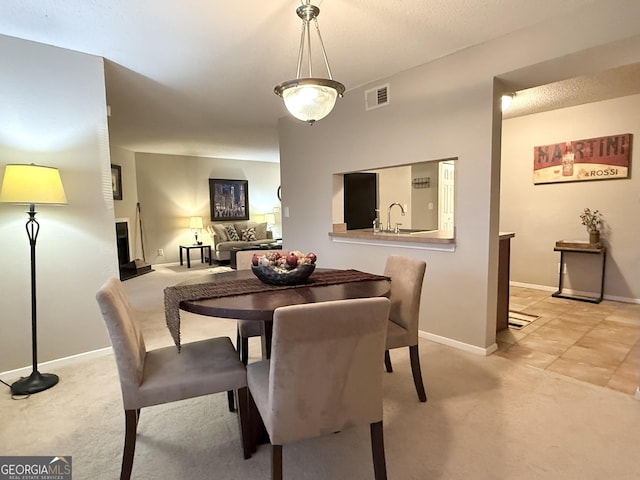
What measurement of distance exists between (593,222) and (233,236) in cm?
632

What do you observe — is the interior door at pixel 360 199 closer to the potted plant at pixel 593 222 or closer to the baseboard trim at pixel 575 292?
the baseboard trim at pixel 575 292

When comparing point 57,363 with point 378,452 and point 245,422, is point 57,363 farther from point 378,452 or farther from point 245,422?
point 378,452

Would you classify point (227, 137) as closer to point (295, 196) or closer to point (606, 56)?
point (295, 196)

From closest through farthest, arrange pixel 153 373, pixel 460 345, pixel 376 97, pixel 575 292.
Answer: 1. pixel 153 373
2. pixel 460 345
3. pixel 376 97
4. pixel 575 292

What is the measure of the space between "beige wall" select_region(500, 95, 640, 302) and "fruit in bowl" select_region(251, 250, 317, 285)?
13.5 ft

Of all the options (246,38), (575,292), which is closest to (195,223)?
(246,38)

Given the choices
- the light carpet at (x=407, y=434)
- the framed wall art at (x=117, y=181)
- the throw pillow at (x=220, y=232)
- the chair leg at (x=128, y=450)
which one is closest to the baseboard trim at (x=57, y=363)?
the light carpet at (x=407, y=434)

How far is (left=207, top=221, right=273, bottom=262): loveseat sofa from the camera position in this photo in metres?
7.18

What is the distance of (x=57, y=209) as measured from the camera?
265 centimetres

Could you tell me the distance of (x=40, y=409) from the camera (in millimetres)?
2098

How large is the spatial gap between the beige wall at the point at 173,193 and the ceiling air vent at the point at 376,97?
5429mm

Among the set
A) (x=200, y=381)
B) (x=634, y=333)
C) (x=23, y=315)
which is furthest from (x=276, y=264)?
(x=634, y=333)

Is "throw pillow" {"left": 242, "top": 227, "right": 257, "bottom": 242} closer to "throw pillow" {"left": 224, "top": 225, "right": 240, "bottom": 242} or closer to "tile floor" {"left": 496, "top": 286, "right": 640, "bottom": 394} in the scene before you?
"throw pillow" {"left": 224, "top": 225, "right": 240, "bottom": 242}

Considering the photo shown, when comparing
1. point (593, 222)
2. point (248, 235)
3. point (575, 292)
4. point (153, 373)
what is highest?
point (593, 222)
